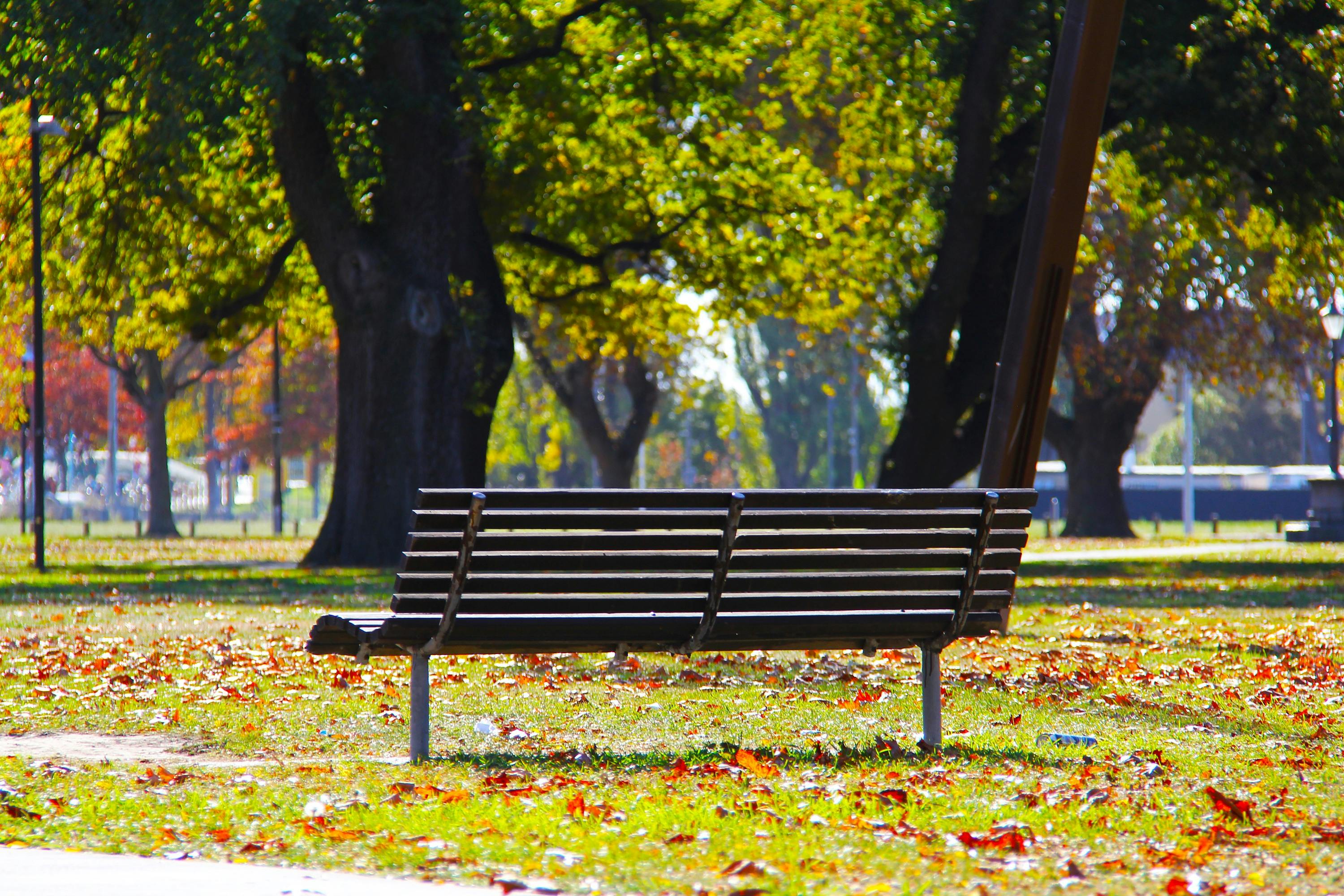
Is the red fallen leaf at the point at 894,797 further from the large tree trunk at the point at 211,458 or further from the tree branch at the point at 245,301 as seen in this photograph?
the large tree trunk at the point at 211,458

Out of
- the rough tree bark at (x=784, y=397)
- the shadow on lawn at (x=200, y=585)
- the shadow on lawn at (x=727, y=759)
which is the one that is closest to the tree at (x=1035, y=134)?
the shadow on lawn at (x=200, y=585)

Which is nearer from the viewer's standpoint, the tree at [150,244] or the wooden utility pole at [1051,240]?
the wooden utility pole at [1051,240]

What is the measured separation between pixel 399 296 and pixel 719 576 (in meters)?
15.2

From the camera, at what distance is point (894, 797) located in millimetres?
4844

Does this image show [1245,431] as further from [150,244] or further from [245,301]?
[150,244]

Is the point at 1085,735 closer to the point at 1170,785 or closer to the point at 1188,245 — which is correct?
the point at 1170,785

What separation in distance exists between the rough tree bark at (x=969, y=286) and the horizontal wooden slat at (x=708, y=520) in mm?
14155

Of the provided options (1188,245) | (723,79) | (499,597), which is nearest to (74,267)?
(723,79)

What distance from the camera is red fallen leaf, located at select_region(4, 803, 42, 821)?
4746 mm

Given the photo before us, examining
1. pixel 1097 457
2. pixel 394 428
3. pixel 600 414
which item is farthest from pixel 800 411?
pixel 394 428

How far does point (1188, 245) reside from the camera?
84.8 feet

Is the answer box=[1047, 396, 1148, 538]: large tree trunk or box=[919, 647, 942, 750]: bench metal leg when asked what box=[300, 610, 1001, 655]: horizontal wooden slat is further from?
box=[1047, 396, 1148, 538]: large tree trunk

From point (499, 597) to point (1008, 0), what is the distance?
16332 millimetres

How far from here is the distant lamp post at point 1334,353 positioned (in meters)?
30.0
